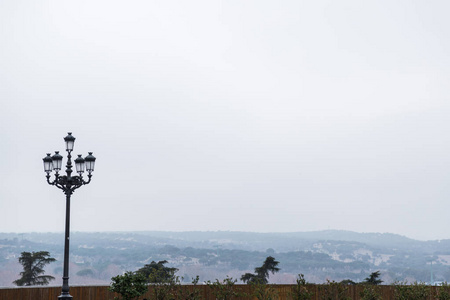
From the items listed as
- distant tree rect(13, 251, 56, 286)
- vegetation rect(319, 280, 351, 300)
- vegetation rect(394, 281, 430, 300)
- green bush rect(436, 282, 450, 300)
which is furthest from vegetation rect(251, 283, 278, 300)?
distant tree rect(13, 251, 56, 286)

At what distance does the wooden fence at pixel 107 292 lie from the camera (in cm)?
1377

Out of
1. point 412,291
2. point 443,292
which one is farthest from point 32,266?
point 443,292

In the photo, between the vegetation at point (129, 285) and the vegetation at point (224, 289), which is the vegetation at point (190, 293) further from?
the vegetation at point (129, 285)

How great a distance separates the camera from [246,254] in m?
87.0

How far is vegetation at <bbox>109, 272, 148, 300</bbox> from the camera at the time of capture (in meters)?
13.6

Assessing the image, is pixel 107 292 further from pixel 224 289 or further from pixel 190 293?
pixel 224 289

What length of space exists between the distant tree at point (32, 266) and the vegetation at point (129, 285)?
29.2 meters

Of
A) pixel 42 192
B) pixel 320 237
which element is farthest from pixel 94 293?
pixel 320 237

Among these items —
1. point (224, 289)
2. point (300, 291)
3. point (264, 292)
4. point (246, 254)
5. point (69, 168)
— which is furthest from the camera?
point (246, 254)

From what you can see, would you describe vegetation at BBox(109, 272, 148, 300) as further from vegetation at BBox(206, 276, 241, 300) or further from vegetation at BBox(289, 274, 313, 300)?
vegetation at BBox(289, 274, 313, 300)

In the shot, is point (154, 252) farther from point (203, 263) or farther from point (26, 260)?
point (26, 260)

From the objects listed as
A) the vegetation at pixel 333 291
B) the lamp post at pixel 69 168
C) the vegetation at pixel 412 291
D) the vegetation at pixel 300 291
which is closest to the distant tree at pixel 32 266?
the lamp post at pixel 69 168

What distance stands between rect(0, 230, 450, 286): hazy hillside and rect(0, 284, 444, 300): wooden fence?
2290 inches

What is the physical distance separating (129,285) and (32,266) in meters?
31.7
